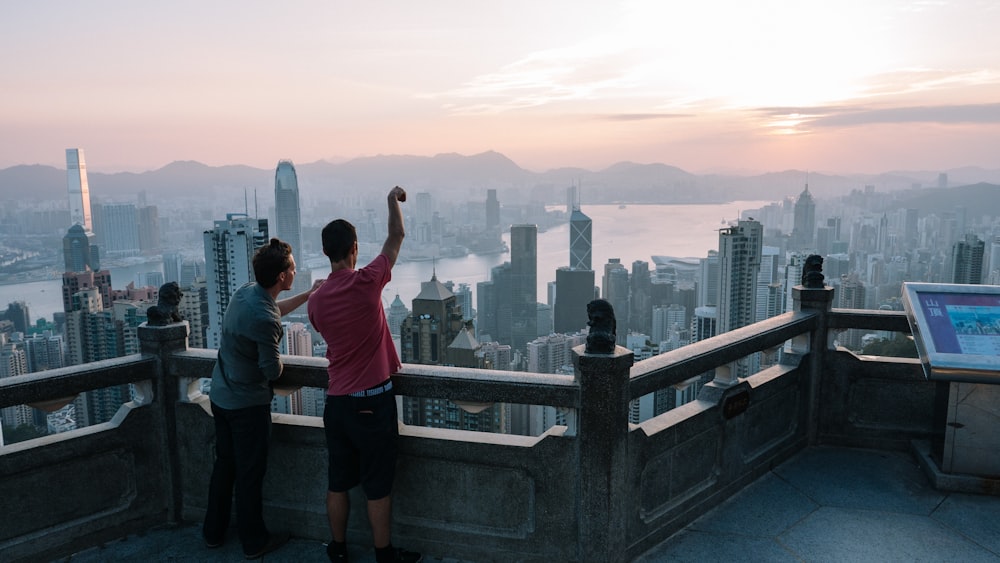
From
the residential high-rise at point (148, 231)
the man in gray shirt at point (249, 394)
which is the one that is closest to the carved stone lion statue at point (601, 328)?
the man in gray shirt at point (249, 394)

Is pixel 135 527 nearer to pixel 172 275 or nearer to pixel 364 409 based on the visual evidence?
pixel 364 409

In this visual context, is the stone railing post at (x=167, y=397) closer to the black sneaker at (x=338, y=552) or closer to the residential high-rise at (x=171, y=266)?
the black sneaker at (x=338, y=552)

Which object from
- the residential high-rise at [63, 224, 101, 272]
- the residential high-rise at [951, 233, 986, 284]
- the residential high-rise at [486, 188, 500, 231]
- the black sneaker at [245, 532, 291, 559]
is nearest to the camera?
the black sneaker at [245, 532, 291, 559]

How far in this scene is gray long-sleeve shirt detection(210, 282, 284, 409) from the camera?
372 centimetres

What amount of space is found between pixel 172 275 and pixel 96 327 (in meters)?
23.2

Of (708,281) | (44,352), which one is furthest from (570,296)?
(44,352)

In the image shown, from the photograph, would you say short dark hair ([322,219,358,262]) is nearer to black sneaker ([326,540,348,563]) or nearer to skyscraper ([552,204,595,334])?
black sneaker ([326,540,348,563])

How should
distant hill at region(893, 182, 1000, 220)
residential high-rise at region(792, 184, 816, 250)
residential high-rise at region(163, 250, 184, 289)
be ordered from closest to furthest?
distant hill at region(893, 182, 1000, 220)
residential high-rise at region(163, 250, 184, 289)
residential high-rise at region(792, 184, 816, 250)

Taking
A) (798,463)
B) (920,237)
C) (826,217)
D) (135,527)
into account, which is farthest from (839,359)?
(826,217)

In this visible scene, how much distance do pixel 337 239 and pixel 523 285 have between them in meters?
54.0

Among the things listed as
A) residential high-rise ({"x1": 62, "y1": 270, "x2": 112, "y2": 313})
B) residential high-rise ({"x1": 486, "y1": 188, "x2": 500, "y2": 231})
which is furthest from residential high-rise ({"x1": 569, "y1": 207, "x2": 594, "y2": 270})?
residential high-rise ({"x1": 62, "y1": 270, "x2": 112, "y2": 313})

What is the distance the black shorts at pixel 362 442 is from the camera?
3654mm

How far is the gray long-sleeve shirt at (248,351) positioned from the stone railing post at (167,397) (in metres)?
0.76

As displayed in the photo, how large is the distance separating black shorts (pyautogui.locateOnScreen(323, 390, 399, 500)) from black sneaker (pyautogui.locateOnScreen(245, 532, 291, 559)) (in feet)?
2.44
